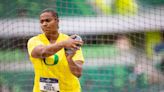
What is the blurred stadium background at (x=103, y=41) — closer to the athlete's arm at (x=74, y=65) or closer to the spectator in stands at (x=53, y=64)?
the spectator in stands at (x=53, y=64)

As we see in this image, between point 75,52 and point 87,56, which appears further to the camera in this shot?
point 87,56

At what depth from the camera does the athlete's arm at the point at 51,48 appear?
3861 millimetres

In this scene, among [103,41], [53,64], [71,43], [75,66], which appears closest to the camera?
[71,43]

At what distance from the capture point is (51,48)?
3965 millimetres

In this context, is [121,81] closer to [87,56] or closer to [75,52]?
[87,56]

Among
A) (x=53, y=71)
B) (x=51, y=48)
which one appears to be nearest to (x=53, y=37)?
(x=53, y=71)

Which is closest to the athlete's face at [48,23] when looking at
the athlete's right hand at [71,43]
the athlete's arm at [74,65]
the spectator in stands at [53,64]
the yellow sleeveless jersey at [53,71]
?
the spectator in stands at [53,64]

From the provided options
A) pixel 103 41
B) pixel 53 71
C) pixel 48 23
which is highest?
pixel 48 23

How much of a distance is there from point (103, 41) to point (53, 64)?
78.6 inches

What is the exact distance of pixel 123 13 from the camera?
6.19 metres

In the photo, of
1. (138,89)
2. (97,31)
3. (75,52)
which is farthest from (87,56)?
(75,52)

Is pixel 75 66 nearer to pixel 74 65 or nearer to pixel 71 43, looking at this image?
pixel 74 65

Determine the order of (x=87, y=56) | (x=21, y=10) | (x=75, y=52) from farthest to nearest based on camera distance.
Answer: (x=87, y=56) → (x=21, y=10) → (x=75, y=52)

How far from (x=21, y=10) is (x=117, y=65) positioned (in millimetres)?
1391
